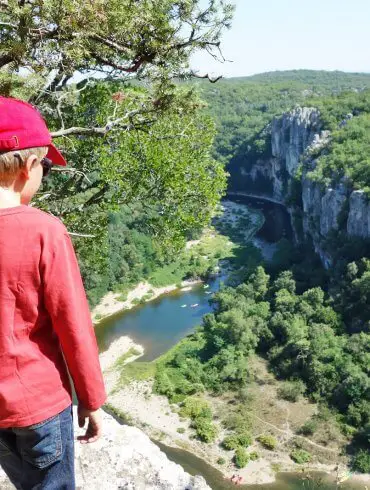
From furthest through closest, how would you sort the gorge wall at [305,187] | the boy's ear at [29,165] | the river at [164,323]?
the gorge wall at [305,187] → the river at [164,323] → the boy's ear at [29,165]

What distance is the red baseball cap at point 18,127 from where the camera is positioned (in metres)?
2.25

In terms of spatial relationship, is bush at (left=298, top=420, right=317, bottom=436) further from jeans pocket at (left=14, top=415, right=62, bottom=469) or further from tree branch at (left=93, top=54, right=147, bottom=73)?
jeans pocket at (left=14, top=415, right=62, bottom=469)

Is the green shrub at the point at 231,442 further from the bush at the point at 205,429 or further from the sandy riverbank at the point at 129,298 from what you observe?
the sandy riverbank at the point at 129,298

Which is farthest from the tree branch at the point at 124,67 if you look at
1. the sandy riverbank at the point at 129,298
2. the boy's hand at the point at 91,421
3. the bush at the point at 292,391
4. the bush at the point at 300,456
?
the sandy riverbank at the point at 129,298

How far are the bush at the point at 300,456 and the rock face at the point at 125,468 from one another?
24048mm

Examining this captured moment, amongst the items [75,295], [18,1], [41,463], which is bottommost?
[41,463]

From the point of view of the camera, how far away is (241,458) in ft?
86.5

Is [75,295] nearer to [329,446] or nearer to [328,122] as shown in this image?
[329,446]

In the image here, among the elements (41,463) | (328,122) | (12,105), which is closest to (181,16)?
(12,105)

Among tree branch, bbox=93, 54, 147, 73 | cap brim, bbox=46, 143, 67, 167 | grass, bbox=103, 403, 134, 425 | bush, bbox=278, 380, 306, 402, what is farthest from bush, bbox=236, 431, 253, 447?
cap brim, bbox=46, 143, 67, 167

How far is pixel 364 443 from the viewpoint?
27922mm

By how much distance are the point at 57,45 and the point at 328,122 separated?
78.4 m

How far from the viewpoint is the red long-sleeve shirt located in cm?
225

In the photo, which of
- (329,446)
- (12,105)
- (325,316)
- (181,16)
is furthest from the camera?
(325,316)
